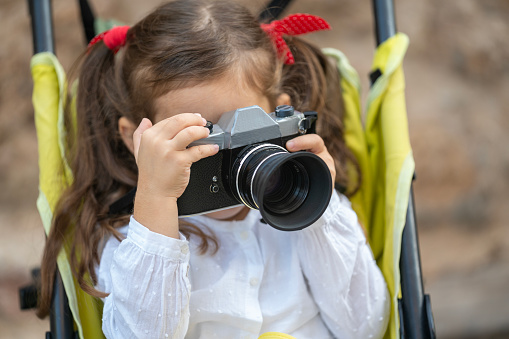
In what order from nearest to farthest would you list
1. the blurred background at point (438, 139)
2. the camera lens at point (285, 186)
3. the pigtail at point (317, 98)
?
the camera lens at point (285, 186)
the pigtail at point (317, 98)
the blurred background at point (438, 139)

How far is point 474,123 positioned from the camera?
1870mm

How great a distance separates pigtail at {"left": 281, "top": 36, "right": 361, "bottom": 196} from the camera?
108cm

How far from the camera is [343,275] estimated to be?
3.05 ft

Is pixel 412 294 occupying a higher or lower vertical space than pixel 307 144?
lower

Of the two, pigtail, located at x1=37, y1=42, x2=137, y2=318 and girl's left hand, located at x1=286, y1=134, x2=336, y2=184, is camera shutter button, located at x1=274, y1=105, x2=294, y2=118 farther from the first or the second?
pigtail, located at x1=37, y1=42, x2=137, y2=318

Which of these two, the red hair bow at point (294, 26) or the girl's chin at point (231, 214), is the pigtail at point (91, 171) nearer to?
the girl's chin at point (231, 214)

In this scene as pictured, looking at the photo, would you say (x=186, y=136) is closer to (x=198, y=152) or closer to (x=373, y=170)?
(x=198, y=152)

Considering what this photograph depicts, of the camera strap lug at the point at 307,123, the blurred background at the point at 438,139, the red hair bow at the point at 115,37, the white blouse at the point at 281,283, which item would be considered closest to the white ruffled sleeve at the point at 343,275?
the white blouse at the point at 281,283

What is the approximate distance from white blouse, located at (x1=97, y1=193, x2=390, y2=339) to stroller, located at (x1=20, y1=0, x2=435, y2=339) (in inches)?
1.9

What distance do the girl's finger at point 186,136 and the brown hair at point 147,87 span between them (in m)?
0.12

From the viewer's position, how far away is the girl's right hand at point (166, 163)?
754 millimetres

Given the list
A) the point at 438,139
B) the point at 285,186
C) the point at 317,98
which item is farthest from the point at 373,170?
the point at 438,139

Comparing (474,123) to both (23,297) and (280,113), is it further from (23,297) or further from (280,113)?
(23,297)

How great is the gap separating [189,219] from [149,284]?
186mm
